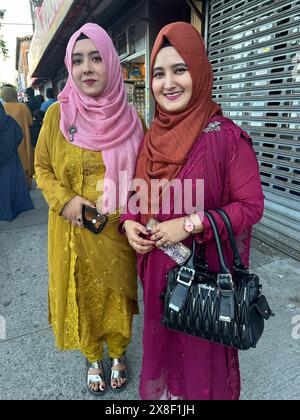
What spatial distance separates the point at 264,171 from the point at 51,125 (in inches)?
107

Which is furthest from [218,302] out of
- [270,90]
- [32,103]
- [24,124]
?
[32,103]

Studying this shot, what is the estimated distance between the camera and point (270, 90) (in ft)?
10.8

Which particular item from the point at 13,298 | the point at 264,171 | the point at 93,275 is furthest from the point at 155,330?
the point at 264,171

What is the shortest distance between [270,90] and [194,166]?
266 cm

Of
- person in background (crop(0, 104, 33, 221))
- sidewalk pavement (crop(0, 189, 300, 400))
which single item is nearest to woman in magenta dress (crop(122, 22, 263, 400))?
sidewalk pavement (crop(0, 189, 300, 400))

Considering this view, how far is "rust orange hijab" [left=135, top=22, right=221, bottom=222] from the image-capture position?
1.14 m

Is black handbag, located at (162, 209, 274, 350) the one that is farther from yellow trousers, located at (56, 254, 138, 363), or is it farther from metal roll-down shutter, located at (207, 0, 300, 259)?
metal roll-down shutter, located at (207, 0, 300, 259)

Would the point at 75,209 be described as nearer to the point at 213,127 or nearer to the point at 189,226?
the point at 189,226

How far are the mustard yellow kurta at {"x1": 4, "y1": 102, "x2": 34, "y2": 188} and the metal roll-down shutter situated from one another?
3247 millimetres

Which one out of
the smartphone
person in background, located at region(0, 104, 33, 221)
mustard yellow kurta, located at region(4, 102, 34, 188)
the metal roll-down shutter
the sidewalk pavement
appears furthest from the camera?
mustard yellow kurta, located at region(4, 102, 34, 188)

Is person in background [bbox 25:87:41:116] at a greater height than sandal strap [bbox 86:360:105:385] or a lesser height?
greater

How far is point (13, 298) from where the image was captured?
256cm

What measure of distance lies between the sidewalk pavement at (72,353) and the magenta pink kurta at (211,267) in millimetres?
358
